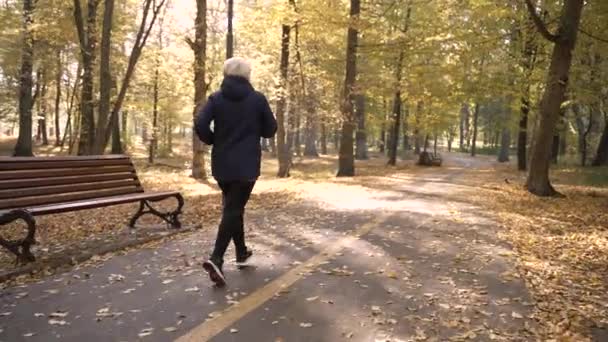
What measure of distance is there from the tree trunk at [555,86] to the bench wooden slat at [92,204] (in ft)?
32.1

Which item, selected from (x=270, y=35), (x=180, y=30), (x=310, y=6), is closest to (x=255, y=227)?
(x=310, y=6)

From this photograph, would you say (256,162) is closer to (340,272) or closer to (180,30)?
(340,272)

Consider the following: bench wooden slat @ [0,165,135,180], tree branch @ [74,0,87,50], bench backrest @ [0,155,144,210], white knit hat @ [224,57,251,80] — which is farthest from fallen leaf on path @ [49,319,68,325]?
tree branch @ [74,0,87,50]

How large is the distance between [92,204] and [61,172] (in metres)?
0.76

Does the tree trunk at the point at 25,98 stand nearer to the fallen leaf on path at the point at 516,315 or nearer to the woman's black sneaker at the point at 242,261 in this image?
the woman's black sneaker at the point at 242,261

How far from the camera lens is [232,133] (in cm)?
513

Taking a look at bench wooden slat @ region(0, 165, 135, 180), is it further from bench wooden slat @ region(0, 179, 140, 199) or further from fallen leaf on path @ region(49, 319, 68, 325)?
fallen leaf on path @ region(49, 319, 68, 325)

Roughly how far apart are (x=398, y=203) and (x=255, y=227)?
4063mm

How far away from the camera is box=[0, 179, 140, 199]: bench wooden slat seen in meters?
5.86

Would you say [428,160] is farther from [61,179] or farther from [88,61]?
[61,179]

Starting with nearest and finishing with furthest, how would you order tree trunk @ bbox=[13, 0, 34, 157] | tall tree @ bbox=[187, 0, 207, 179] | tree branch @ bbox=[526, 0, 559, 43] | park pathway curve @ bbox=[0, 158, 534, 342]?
1. park pathway curve @ bbox=[0, 158, 534, 342]
2. tree branch @ bbox=[526, 0, 559, 43]
3. tall tree @ bbox=[187, 0, 207, 179]
4. tree trunk @ bbox=[13, 0, 34, 157]

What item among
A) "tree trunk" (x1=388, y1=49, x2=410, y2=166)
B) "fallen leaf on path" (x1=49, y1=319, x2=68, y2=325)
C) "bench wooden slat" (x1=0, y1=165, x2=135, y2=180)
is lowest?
"fallen leaf on path" (x1=49, y1=319, x2=68, y2=325)

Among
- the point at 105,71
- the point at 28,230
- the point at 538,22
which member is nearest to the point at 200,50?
the point at 105,71

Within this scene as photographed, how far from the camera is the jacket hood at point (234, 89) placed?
16.9 feet
